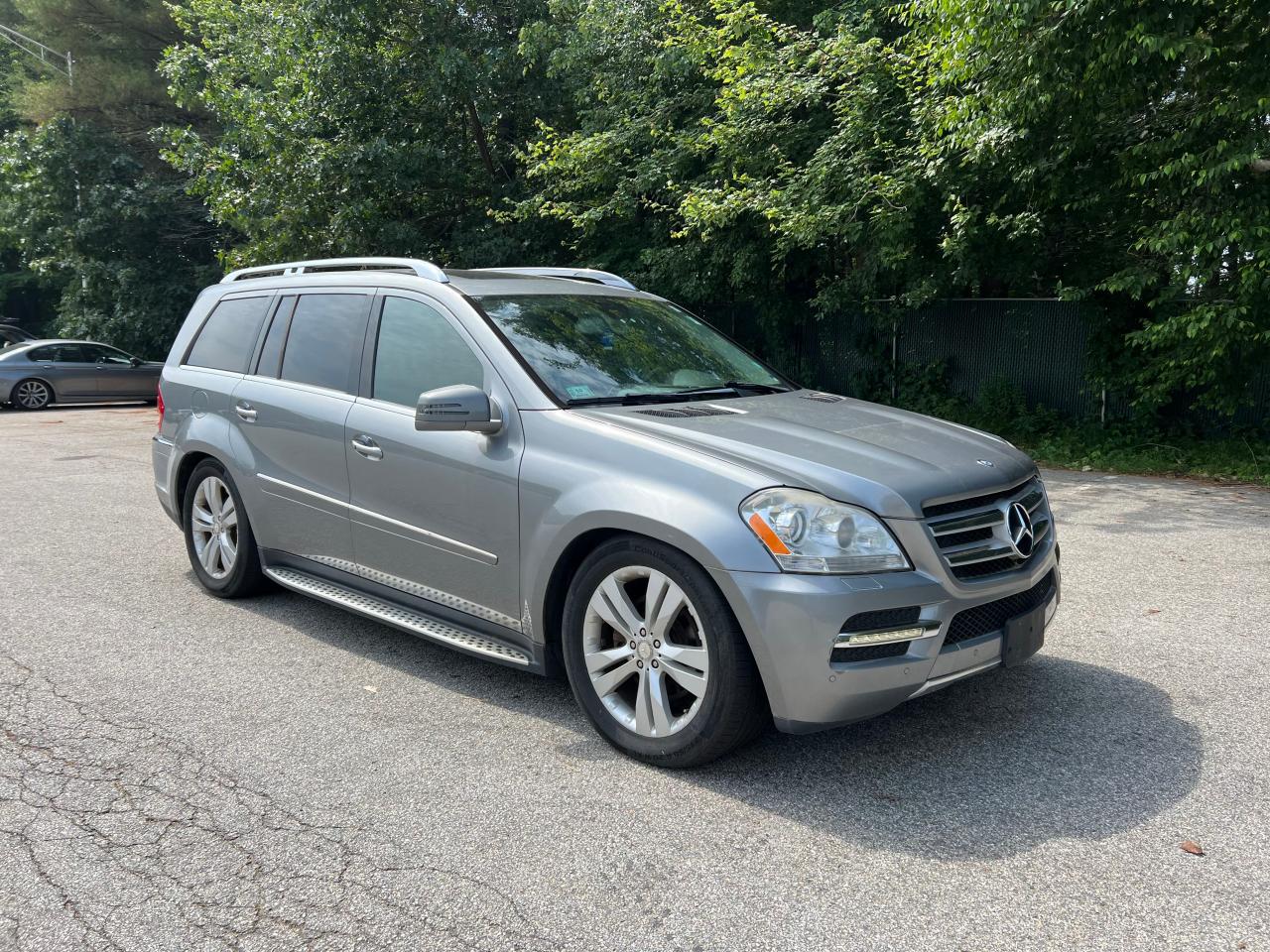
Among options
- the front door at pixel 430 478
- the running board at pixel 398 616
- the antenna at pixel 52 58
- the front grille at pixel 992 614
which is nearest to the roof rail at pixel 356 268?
the front door at pixel 430 478

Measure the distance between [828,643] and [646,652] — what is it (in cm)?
68

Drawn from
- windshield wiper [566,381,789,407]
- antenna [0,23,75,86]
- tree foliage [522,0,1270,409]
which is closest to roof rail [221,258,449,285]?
windshield wiper [566,381,789,407]

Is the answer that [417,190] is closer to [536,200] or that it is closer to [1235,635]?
[536,200]

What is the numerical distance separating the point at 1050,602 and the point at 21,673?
14.3ft

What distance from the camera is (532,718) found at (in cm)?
430

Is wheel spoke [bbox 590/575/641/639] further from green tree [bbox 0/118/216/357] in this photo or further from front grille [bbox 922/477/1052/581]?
green tree [bbox 0/118/216/357]

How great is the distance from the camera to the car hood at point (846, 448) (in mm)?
3613

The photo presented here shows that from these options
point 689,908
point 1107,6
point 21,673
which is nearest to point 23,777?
point 21,673

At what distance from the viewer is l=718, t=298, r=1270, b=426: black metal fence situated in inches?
526

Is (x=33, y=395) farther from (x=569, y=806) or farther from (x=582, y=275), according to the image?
(x=569, y=806)

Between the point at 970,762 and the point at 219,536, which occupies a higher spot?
the point at 219,536

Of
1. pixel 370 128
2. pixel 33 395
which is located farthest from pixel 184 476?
pixel 33 395

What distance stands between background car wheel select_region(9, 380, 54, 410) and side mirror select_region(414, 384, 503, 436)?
64.6 feet

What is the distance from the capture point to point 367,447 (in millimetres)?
4789
